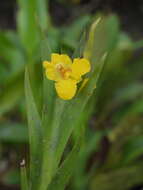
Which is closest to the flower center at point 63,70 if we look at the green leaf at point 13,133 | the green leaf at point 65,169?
the green leaf at point 65,169

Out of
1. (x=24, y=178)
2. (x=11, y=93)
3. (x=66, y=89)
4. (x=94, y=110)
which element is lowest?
(x=94, y=110)

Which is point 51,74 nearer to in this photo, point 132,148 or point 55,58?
point 55,58

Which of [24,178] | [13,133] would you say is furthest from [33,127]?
[13,133]

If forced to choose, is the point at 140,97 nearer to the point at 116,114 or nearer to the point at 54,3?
the point at 116,114

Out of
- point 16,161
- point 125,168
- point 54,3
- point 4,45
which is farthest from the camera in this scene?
point 54,3

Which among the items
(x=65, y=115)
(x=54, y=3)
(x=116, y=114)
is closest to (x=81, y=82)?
(x=65, y=115)

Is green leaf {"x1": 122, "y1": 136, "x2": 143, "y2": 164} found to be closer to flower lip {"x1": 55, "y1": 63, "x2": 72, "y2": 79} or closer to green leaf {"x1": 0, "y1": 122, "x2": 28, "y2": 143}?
green leaf {"x1": 0, "y1": 122, "x2": 28, "y2": 143}

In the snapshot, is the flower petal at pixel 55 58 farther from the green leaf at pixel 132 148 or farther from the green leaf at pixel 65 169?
the green leaf at pixel 132 148
